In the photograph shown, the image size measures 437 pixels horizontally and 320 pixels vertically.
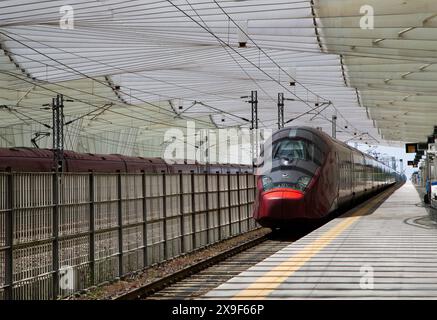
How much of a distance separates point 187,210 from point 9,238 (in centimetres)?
798

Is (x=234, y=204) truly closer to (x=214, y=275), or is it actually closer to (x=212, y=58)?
(x=214, y=275)

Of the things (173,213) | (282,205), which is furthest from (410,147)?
(173,213)

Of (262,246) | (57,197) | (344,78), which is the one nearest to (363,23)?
(262,246)

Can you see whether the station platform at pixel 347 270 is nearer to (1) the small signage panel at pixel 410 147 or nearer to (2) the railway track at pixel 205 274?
(2) the railway track at pixel 205 274

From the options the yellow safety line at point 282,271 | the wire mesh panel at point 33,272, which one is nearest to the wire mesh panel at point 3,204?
the wire mesh panel at point 33,272

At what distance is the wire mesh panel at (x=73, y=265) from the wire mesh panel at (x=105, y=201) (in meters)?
0.64

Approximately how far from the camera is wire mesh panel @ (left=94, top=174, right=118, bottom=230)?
37.8 feet

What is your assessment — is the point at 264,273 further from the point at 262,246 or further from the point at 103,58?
the point at 103,58

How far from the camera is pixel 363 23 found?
22.2 metres

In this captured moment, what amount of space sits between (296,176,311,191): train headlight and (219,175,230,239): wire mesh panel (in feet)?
11.2

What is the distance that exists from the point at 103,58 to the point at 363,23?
48.6 feet

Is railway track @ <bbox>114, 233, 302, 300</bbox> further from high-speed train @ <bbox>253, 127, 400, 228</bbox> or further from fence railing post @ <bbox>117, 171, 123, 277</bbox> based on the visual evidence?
fence railing post @ <bbox>117, 171, 123, 277</bbox>

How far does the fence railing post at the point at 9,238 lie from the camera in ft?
27.9

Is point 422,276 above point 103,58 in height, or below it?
below
